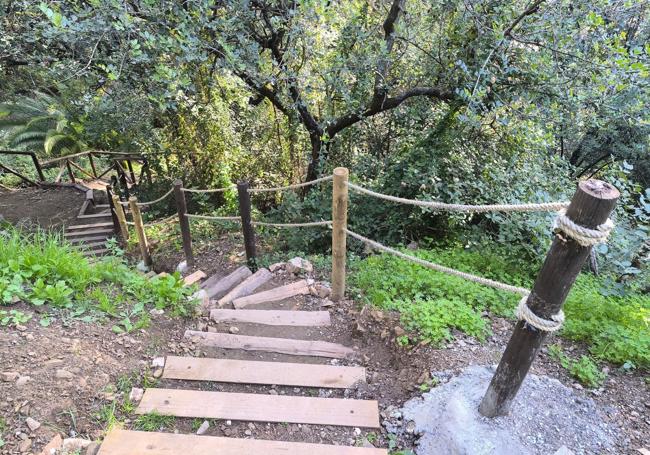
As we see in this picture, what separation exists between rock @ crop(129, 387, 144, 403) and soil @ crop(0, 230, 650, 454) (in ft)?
0.13

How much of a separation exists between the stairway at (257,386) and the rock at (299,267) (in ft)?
2.73

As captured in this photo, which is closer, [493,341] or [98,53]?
[493,341]

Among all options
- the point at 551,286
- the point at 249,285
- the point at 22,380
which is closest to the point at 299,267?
the point at 249,285

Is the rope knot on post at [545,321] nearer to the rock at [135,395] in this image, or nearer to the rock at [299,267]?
the rock at [135,395]

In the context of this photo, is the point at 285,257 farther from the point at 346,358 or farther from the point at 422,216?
the point at 346,358

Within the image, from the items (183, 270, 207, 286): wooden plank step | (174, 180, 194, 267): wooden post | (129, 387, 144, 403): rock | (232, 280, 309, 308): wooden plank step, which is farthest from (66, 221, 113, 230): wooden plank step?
(129, 387, 144, 403): rock

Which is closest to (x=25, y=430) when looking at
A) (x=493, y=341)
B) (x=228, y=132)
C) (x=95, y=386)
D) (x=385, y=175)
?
(x=95, y=386)

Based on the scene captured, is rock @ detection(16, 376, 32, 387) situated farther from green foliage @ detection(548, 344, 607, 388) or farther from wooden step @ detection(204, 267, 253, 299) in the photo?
green foliage @ detection(548, 344, 607, 388)

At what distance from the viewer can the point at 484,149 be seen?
532 cm

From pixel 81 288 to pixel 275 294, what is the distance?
1.60m

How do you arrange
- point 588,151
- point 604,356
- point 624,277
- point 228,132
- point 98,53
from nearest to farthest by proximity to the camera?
point 604,356, point 624,277, point 98,53, point 228,132, point 588,151

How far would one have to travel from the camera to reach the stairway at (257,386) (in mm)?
1996

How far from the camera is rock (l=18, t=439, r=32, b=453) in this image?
71.2 inches

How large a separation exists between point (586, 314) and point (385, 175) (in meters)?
3.17
